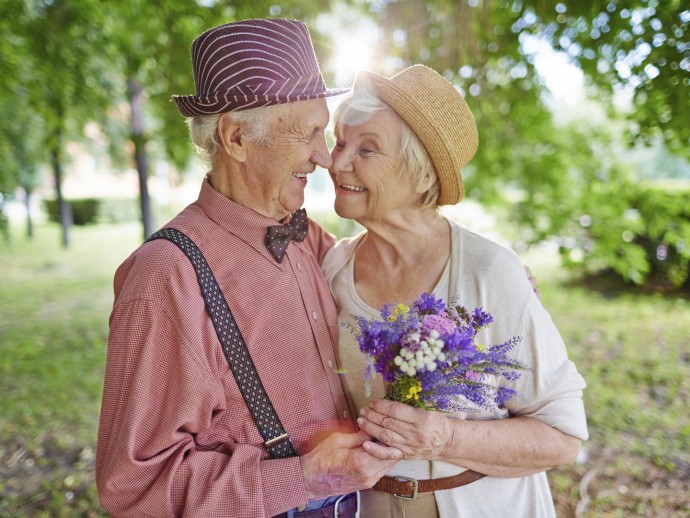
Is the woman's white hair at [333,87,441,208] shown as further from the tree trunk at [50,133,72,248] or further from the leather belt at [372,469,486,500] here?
the tree trunk at [50,133,72,248]

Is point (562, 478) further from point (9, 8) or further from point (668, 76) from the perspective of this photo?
point (9, 8)

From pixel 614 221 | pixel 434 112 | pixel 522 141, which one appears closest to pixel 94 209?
pixel 522 141

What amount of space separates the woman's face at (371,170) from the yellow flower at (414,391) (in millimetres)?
934

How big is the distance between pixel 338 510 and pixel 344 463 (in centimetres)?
39

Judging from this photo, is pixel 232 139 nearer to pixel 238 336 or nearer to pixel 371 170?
pixel 371 170

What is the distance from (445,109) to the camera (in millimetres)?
2209

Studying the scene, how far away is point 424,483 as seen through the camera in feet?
6.91

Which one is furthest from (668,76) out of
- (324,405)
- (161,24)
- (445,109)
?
(161,24)

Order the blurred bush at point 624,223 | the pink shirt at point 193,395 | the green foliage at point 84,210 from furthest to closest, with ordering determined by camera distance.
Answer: the green foliage at point 84,210
the blurred bush at point 624,223
the pink shirt at point 193,395

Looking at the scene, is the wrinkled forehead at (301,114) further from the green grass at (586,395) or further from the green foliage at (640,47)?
the green grass at (586,395)

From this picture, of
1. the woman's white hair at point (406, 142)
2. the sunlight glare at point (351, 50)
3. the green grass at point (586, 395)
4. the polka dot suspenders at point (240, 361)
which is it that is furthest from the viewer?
the sunlight glare at point (351, 50)

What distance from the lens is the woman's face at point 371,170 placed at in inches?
90.7

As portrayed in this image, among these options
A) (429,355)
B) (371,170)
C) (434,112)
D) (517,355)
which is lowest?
(517,355)

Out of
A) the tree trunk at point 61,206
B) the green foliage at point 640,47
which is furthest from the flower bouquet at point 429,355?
the tree trunk at point 61,206
